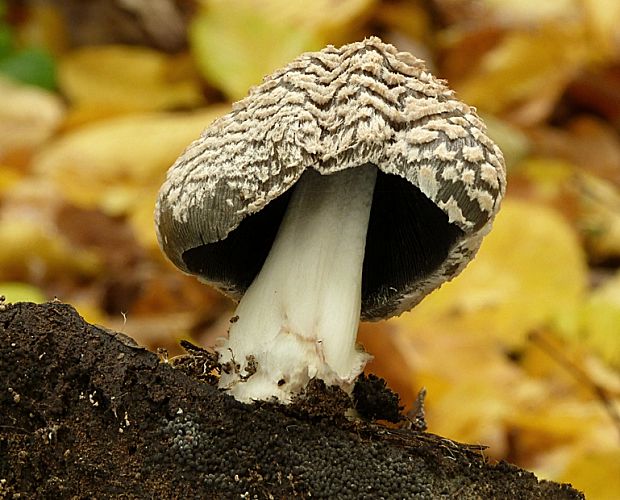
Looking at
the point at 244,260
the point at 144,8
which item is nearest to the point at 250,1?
the point at 144,8

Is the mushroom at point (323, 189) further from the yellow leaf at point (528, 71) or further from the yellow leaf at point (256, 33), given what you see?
the yellow leaf at point (528, 71)

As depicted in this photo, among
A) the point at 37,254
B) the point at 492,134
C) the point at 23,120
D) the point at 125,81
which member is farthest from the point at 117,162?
the point at 492,134

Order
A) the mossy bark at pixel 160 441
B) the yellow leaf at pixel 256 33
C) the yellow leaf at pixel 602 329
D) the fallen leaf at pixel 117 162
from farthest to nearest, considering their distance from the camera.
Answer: the yellow leaf at pixel 256 33
the fallen leaf at pixel 117 162
the yellow leaf at pixel 602 329
the mossy bark at pixel 160 441

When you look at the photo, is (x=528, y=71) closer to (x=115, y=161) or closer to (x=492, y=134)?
(x=492, y=134)

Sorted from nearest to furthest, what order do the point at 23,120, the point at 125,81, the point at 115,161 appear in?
the point at 115,161 < the point at 23,120 < the point at 125,81

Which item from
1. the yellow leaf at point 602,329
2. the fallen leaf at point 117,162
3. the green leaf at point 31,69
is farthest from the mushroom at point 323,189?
the green leaf at point 31,69
